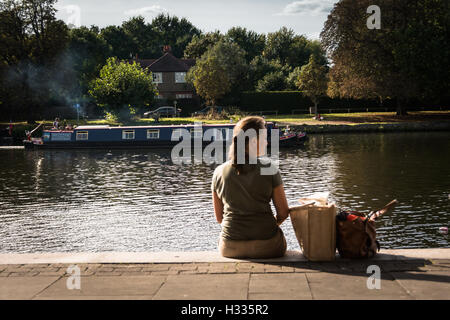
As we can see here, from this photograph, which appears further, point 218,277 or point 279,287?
point 218,277

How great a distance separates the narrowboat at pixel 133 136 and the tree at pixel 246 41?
5624cm

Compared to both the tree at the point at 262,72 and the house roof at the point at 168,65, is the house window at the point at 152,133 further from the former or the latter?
the house roof at the point at 168,65

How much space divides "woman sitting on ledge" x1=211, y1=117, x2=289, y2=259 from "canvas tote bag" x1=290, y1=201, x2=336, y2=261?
22 centimetres

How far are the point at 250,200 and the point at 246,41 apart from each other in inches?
3573

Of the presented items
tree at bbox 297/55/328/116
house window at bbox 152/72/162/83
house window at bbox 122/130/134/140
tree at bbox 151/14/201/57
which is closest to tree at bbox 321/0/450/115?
tree at bbox 297/55/328/116

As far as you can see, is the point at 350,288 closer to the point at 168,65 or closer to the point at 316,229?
the point at 316,229

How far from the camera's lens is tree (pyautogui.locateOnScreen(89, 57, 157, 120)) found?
156ft

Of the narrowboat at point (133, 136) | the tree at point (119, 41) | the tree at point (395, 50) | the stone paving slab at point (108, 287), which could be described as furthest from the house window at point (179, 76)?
the stone paving slab at point (108, 287)

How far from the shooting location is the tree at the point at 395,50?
148ft

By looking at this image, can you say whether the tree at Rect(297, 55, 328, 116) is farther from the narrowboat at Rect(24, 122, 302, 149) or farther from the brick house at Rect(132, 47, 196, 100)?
the brick house at Rect(132, 47, 196, 100)

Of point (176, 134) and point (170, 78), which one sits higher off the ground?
point (170, 78)

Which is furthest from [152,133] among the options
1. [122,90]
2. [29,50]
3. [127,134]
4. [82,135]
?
[29,50]

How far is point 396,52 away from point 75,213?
38.1m

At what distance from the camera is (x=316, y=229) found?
19.2 feet
